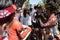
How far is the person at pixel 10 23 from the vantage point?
19.2 ft

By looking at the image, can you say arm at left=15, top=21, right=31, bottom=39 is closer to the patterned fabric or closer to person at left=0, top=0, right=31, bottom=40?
person at left=0, top=0, right=31, bottom=40

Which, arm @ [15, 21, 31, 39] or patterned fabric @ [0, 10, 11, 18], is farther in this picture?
arm @ [15, 21, 31, 39]

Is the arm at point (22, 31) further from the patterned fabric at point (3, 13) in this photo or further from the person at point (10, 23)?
the patterned fabric at point (3, 13)

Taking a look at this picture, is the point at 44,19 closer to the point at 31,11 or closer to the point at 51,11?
the point at 51,11

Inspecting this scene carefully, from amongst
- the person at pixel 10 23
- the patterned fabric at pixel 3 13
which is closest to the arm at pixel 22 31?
the person at pixel 10 23

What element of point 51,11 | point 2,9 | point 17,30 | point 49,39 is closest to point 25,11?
point 49,39

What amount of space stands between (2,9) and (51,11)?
3.56 metres

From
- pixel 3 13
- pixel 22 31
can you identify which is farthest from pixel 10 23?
pixel 3 13

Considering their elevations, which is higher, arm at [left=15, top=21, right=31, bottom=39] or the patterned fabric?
the patterned fabric

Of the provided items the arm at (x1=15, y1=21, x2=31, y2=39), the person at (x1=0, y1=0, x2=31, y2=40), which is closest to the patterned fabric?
the person at (x1=0, y1=0, x2=31, y2=40)

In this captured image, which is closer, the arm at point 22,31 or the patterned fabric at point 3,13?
the patterned fabric at point 3,13

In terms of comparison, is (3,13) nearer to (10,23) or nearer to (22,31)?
(10,23)

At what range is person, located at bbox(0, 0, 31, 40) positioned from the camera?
5852 mm

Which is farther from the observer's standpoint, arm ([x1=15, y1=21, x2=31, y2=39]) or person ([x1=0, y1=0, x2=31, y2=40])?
arm ([x1=15, y1=21, x2=31, y2=39])
